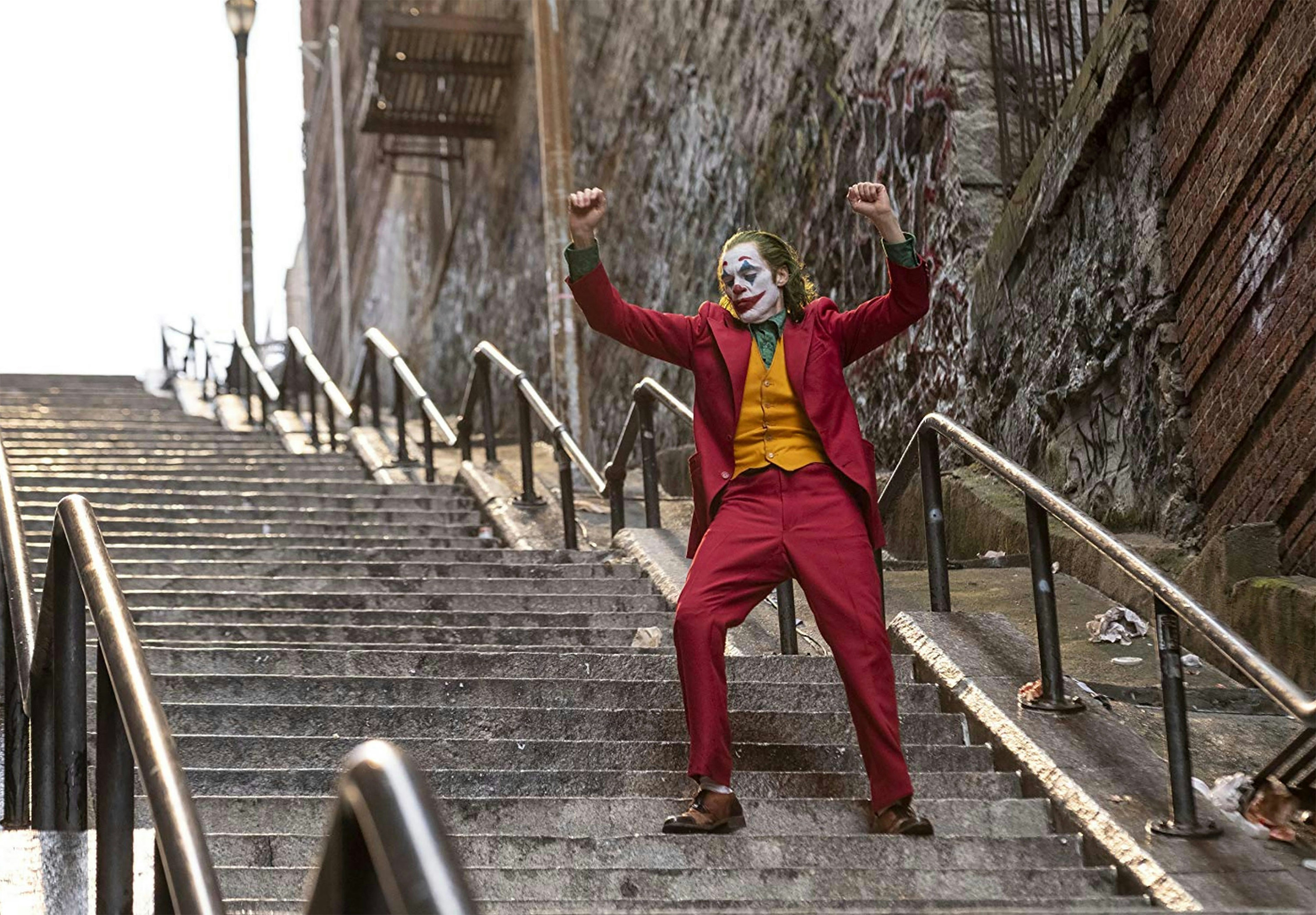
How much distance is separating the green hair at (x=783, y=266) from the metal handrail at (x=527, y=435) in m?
2.93

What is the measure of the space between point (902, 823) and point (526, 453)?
4.59 m

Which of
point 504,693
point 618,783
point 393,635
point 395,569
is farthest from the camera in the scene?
point 395,569

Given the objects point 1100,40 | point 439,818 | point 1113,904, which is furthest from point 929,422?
point 439,818

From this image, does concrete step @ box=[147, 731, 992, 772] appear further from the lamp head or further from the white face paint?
the lamp head

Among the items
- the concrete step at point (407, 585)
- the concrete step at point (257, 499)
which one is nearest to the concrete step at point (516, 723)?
the concrete step at point (407, 585)

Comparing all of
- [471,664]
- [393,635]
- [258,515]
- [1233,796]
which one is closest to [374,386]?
[258,515]

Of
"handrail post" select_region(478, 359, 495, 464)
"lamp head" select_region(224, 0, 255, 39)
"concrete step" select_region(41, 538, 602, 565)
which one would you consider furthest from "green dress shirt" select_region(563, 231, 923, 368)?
"lamp head" select_region(224, 0, 255, 39)

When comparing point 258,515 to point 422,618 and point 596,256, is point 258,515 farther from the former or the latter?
point 596,256

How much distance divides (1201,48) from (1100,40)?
2.41 ft

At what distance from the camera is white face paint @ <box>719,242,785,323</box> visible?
375cm

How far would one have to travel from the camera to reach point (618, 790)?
12.9 ft

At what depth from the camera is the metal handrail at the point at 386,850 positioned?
157cm

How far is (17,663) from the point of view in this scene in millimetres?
3557

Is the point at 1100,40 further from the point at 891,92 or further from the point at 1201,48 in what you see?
the point at 891,92
